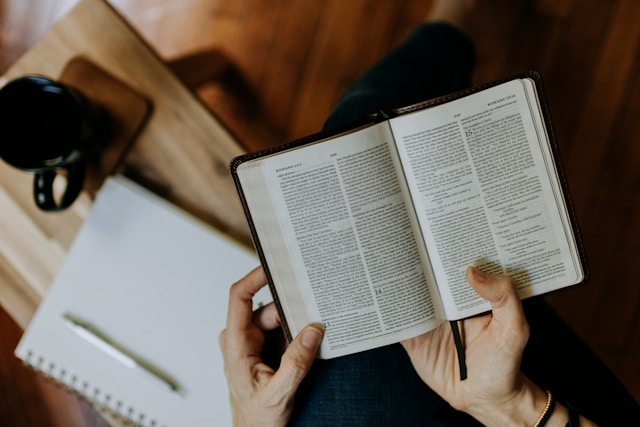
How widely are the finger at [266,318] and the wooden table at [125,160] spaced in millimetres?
96

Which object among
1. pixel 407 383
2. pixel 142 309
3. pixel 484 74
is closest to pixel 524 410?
pixel 407 383

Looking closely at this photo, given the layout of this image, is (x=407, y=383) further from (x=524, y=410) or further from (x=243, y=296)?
(x=243, y=296)

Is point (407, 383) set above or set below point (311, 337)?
below

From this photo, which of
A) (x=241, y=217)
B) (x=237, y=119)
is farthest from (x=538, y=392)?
(x=237, y=119)

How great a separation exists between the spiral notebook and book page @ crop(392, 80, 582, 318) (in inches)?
9.7

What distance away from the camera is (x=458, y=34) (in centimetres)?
94

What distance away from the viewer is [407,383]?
63cm

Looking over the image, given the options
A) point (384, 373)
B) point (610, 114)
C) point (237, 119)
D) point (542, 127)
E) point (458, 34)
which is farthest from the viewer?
point (237, 119)

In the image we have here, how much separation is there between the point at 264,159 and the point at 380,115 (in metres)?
0.13

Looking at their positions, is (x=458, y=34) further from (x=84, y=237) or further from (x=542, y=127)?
(x=84, y=237)

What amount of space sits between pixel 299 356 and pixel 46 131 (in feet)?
1.41

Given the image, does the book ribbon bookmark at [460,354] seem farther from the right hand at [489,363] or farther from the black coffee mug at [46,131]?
the black coffee mug at [46,131]

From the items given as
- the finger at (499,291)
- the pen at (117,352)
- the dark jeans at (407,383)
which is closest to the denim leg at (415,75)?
the dark jeans at (407,383)

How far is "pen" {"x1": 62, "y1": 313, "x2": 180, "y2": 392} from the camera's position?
619mm
